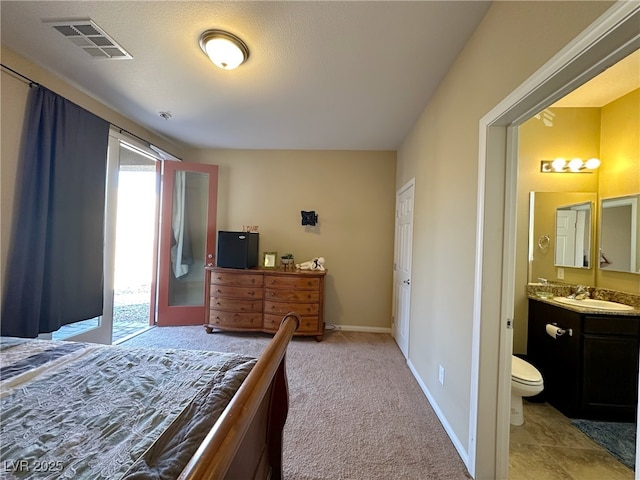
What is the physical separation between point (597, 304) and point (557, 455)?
4.04 ft

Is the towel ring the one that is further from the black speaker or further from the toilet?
the black speaker

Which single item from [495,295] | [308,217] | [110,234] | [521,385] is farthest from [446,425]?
[110,234]

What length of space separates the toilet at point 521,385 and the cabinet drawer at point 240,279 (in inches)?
108

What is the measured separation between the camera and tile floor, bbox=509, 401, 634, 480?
1478mm

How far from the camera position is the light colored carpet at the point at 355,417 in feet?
4.83

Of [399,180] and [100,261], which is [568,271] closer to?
[399,180]

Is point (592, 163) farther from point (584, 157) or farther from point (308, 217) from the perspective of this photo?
point (308, 217)

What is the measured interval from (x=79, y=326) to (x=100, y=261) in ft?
2.56

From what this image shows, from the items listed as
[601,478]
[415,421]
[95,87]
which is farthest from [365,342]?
[95,87]

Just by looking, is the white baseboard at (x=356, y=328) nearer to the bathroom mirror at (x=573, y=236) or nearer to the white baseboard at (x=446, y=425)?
the white baseboard at (x=446, y=425)

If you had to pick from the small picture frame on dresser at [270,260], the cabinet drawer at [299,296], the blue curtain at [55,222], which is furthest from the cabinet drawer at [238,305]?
the blue curtain at [55,222]

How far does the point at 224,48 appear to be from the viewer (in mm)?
1686

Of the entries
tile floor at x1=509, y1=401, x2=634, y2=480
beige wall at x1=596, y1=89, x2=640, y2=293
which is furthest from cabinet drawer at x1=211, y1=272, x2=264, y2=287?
beige wall at x1=596, y1=89, x2=640, y2=293

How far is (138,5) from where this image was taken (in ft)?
4.85
